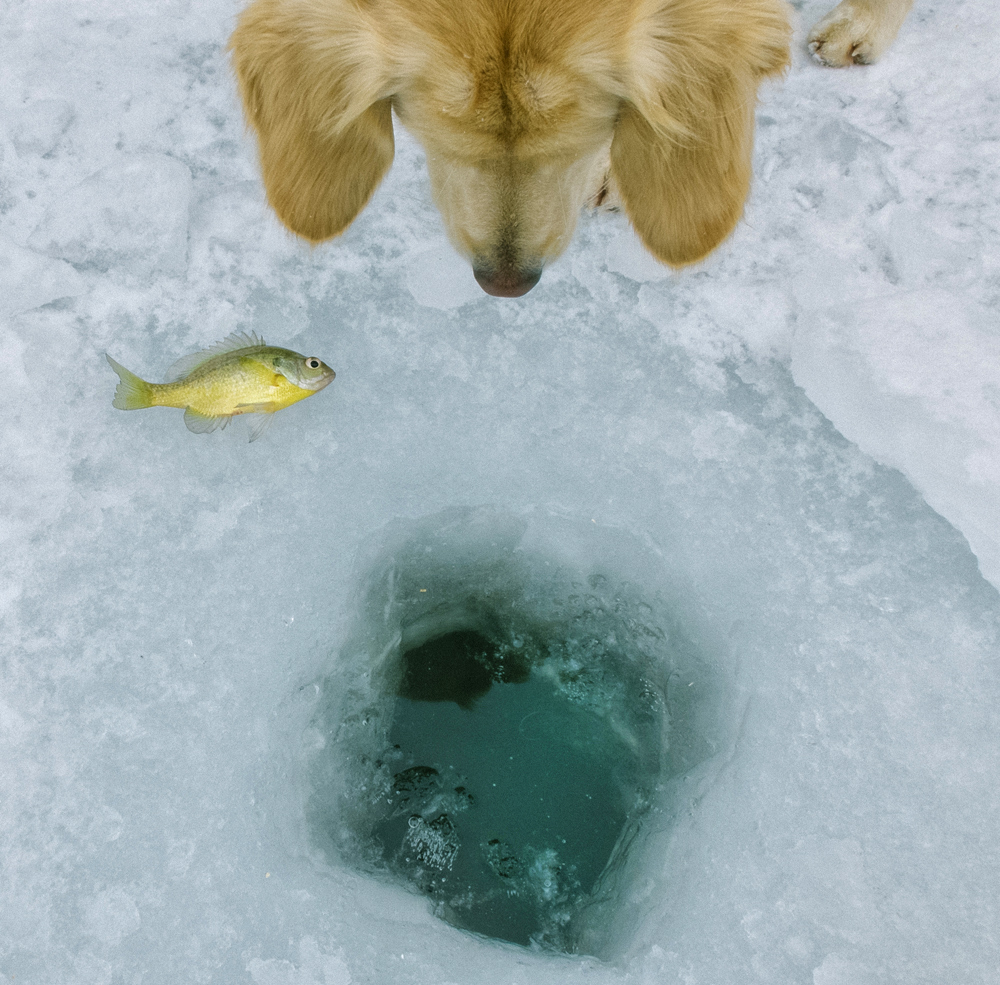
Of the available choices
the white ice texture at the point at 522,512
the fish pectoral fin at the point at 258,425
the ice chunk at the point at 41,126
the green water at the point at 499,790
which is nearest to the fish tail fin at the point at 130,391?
the white ice texture at the point at 522,512

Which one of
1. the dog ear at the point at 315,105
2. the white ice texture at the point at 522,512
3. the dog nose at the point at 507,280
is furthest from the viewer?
the white ice texture at the point at 522,512

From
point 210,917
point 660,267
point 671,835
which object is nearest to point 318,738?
point 210,917

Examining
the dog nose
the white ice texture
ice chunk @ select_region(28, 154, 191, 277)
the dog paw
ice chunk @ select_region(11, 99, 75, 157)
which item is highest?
the dog paw

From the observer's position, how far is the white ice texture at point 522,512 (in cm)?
197

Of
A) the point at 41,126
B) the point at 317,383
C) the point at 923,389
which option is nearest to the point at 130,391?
the point at 317,383

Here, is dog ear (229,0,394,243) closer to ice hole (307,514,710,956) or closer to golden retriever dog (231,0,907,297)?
golden retriever dog (231,0,907,297)

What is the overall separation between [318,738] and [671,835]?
0.90m

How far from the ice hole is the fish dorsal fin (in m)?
0.66

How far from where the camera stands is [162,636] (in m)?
2.11

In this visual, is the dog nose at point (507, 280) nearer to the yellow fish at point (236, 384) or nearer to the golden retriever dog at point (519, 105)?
the golden retriever dog at point (519, 105)

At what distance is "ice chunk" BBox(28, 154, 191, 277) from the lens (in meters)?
2.31

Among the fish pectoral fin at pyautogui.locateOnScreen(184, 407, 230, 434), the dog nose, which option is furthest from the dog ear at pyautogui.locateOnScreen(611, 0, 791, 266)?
the fish pectoral fin at pyautogui.locateOnScreen(184, 407, 230, 434)

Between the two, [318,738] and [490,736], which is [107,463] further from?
[490,736]

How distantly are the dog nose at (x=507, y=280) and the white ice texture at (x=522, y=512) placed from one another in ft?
1.94
